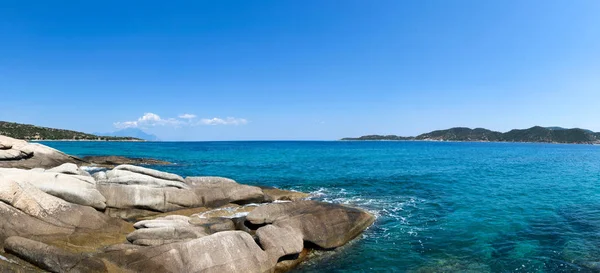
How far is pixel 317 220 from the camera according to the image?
20.1 metres

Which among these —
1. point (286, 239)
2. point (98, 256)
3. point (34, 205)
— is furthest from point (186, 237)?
point (34, 205)

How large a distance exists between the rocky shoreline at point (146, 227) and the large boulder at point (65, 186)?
5 cm

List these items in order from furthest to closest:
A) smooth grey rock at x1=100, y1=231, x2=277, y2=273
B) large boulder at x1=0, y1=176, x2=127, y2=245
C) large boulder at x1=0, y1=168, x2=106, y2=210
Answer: large boulder at x1=0, y1=168, x2=106, y2=210 < large boulder at x1=0, y1=176, x2=127, y2=245 < smooth grey rock at x1=100, y1=231, x2=277, y2=273

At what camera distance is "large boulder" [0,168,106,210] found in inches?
787

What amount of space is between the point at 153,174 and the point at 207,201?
512cm

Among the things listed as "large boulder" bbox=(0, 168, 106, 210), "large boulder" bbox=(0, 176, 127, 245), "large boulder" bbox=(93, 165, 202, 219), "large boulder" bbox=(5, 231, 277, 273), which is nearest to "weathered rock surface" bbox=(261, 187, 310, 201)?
"large boulder" bbox=(93, 165, 202, 219)

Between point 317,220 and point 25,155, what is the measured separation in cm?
4457

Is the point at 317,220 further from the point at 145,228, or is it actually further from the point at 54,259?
the point at 54,259

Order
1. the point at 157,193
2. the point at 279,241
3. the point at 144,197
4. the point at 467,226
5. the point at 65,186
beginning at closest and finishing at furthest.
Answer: the point at 279,241, the point at 65,186, the point at 144,197, the point at 467,226, the point at 157,193

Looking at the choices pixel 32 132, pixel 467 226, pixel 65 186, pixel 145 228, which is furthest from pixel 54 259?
pixel 32 132

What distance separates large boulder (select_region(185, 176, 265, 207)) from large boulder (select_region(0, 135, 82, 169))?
2687 centimetres

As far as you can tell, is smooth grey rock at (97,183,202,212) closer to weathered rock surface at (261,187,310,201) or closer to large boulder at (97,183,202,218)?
large boulder at (97,183,202,218)

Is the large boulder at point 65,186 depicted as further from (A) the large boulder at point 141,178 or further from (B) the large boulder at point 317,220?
(B) the large boulder at point 317,220

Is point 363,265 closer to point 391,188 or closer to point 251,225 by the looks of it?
point 251,225
